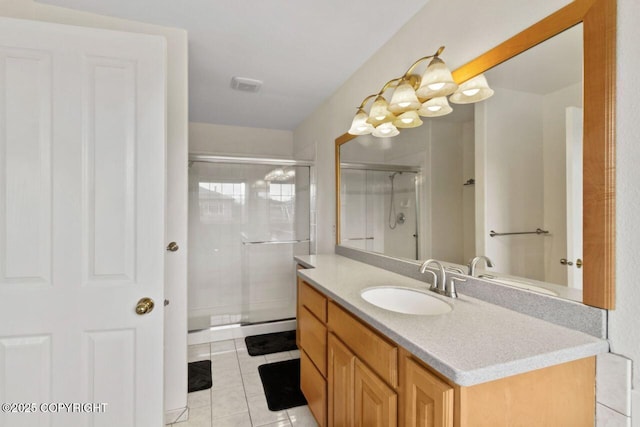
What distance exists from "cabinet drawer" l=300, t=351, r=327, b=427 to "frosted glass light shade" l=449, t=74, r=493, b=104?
4.95 feet

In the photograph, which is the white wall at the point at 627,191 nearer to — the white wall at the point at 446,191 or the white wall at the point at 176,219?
the white wall at the point at 446,191

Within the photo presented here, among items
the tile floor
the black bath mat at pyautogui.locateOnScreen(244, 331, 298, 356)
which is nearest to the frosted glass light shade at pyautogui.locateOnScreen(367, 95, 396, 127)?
the tile floor

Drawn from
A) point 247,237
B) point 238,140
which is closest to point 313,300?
point 247,237

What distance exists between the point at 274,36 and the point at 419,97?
3.27 feet

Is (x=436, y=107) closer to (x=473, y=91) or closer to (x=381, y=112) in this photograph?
(x=473, y=91)

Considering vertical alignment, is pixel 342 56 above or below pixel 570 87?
above

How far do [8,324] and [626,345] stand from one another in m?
1.98

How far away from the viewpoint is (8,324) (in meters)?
1.05

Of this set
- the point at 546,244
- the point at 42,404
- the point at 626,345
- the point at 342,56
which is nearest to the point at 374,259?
the point at 546,244

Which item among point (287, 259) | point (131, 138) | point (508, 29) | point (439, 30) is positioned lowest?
point (287, 259)

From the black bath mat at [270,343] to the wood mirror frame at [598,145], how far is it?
91.2 inches

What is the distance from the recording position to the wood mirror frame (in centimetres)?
81

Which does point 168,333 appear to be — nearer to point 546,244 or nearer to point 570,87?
point 546,244

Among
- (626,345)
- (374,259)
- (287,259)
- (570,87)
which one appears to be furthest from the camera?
(287,259)
